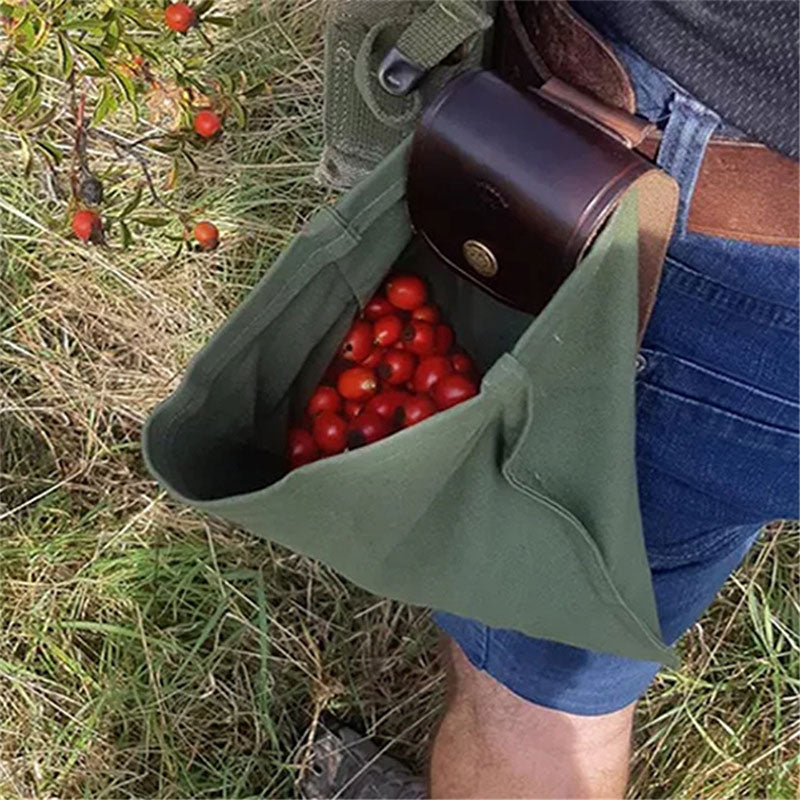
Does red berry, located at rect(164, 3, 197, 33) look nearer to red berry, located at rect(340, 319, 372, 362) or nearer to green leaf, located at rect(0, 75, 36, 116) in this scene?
green leaf, located at rect(0, 75, 36, 116)

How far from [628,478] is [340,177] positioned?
38cm

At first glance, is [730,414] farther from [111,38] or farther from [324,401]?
[111,38]

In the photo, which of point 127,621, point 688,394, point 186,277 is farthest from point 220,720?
point 688,394

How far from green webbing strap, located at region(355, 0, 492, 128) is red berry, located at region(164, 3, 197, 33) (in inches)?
27.6

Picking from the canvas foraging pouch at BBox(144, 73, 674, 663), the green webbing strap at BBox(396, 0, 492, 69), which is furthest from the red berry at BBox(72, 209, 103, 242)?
the green webbing strap at BBox(396, 0, 492, 69)

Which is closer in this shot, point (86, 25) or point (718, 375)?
point (718, 375)

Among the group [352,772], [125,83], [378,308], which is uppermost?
[378,308]

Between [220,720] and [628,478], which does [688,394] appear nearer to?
[628,478]

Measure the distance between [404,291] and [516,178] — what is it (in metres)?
0.17

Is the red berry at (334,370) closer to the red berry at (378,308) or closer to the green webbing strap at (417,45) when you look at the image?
the red berry at (378,308)

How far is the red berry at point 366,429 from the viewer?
2.88ft

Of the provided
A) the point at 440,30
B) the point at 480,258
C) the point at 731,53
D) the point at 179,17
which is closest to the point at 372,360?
the point at 480,258

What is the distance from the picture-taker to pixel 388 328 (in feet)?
2.80

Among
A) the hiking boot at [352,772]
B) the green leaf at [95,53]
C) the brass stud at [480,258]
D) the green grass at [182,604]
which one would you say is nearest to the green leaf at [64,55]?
the green leaf at [95,53]
